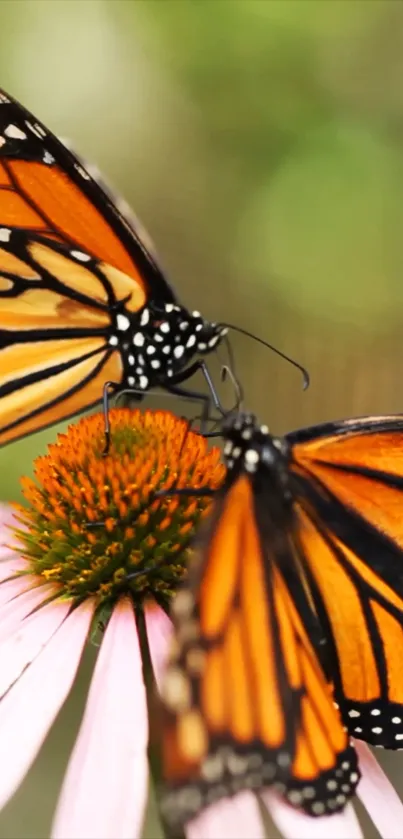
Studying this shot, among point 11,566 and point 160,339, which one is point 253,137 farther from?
point 11,566

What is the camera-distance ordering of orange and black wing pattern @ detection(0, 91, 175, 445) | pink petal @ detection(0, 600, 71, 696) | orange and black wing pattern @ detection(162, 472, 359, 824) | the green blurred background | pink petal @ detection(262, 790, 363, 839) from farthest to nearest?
the green blurred background, orange and black wing pattern @ detection(0, 91, 175, 445), pink petal @ detection(0, 600, 71, 696), pink petal @ detection(262, 790, 363, 839), orange and black wing pattern @ detection(162, 472, 359, 824)

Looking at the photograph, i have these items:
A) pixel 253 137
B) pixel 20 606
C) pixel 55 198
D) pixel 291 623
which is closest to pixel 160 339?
pixel 55 198

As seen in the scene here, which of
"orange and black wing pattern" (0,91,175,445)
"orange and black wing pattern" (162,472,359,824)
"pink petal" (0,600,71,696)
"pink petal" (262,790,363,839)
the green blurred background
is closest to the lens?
"orange and black wing pattern" (162,472,359,824)

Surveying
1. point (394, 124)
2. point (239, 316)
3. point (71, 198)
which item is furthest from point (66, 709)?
point (394, 124)

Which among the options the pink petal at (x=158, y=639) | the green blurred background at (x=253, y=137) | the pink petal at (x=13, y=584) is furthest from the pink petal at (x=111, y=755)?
the green blurred background at (x=253, y=137)

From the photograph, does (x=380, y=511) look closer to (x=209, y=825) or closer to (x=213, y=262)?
(x=209, y=825)

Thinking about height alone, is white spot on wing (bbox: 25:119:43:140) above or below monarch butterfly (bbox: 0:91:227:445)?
above

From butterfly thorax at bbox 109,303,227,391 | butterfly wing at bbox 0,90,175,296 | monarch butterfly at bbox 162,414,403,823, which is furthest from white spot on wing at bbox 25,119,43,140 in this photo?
monarch butterfly at bbox 162,414,403,823

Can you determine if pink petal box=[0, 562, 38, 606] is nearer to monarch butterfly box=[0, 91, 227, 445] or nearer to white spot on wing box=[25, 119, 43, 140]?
monarch butterfly box=[0, 91, 227, 445]
